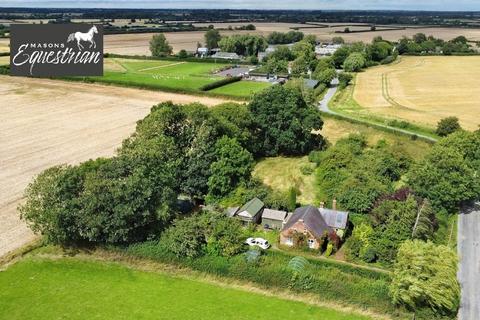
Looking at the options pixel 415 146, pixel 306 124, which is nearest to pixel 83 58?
pixel 306 124

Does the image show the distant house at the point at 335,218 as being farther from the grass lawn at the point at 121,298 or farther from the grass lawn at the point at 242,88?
the grass lawn at the point at 242,88

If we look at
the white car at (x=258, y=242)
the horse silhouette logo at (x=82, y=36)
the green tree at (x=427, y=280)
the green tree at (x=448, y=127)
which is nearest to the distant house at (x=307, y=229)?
the white car at (x=258, y=242)

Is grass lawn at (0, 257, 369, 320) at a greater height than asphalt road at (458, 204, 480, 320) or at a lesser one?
lesser

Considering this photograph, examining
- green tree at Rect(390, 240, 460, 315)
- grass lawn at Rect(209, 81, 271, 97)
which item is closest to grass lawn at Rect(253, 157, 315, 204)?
green tree at Rect(390, 240, 460, 315)

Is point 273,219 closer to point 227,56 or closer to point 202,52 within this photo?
point 227,56

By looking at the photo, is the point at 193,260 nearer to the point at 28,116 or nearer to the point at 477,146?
the point at 477,146

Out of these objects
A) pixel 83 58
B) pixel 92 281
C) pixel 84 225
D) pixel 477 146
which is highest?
pixel 83 58

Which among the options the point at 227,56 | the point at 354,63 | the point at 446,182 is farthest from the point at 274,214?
the point at 227,56

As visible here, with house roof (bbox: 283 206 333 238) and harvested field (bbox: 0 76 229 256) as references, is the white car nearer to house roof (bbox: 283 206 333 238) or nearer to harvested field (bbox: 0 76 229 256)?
house roof (bbox: 283 206 333 238)
